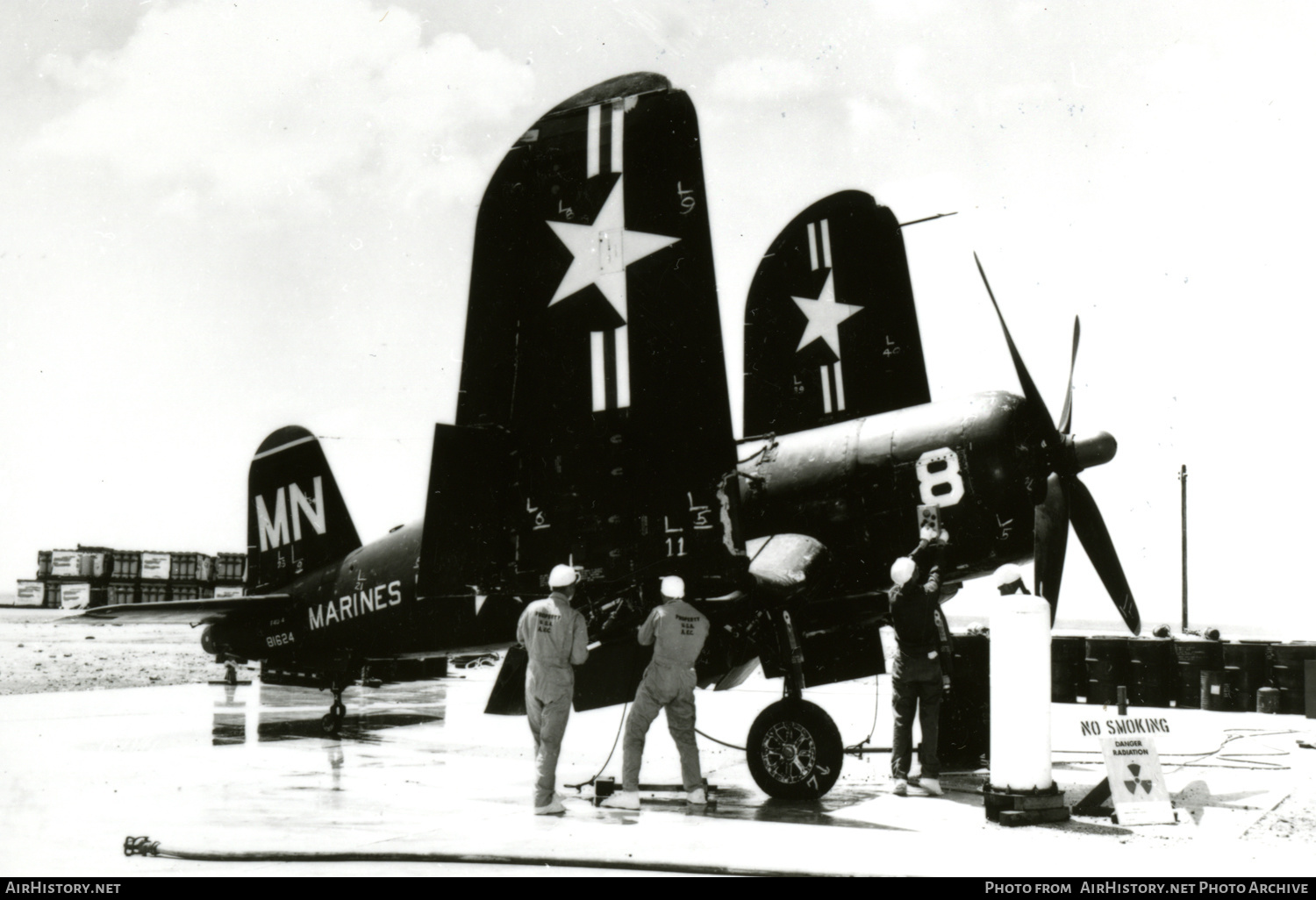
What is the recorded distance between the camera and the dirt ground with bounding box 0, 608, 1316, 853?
6.97 m

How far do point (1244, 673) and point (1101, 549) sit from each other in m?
7.66

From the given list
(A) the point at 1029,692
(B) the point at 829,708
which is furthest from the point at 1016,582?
(B) the point at 829,708

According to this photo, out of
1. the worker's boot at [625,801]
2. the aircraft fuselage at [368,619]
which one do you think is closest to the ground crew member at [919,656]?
the worker's boot at [625,801]

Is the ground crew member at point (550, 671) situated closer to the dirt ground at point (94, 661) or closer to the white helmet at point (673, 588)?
the white helmet at point (673, 588)

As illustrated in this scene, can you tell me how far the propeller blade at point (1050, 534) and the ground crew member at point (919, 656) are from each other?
0.80 m

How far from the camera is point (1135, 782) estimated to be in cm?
676

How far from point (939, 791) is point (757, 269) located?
5.61 metres

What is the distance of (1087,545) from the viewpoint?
30.0ft

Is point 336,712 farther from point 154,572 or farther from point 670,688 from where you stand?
point 154,572

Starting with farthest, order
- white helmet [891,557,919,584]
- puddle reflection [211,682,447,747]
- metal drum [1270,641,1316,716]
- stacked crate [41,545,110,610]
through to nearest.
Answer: stacked crate [41,545,110,610], metal drum [1270,641,1316,716], puddle reflection [211,682,447,747], white helmet [891,557,919,584]

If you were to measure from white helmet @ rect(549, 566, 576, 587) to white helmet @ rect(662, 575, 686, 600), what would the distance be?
0.70 m

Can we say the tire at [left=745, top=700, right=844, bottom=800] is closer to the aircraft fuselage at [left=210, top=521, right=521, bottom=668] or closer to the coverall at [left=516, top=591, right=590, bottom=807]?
the coverall at [left=516, top=591, right=590, bottom=807]

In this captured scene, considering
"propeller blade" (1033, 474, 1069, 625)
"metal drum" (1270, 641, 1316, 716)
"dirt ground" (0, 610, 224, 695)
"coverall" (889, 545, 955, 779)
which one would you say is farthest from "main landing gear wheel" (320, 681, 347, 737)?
"metal drum" (1270, 641, 1316, 716)

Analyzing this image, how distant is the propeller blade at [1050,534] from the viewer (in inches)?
329
